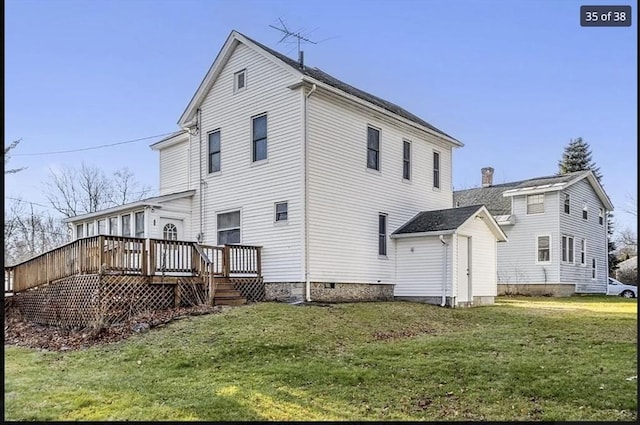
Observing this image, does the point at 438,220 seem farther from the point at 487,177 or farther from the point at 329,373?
Result: the point at 487,177

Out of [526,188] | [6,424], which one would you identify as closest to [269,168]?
[6,424]

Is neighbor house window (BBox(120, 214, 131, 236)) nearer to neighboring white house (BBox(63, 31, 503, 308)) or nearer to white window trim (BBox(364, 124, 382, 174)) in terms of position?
neighboring white house (BBox(63, 31, 503, 308))

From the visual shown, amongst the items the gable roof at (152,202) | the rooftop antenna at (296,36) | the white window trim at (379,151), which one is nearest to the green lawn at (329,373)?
the gable roof at (152,202)

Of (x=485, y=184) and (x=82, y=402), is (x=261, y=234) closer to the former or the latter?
(x=82, y=402)

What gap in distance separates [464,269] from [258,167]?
22.0 ft

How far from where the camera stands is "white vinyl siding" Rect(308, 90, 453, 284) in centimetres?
1382

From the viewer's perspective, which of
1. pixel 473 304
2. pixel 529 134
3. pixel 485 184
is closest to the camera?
pixel 529 134

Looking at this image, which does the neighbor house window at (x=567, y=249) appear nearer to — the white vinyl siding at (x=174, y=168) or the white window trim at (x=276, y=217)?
the white window trim at (x=276, y=217)

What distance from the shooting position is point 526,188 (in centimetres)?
2417

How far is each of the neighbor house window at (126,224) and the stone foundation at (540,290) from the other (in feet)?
55.5

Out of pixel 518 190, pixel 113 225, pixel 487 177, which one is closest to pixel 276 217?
pixel 113 225

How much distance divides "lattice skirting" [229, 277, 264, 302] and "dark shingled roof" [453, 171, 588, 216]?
50.5ft

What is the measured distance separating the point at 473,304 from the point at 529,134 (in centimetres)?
959

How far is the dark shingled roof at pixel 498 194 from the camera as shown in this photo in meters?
24.2
